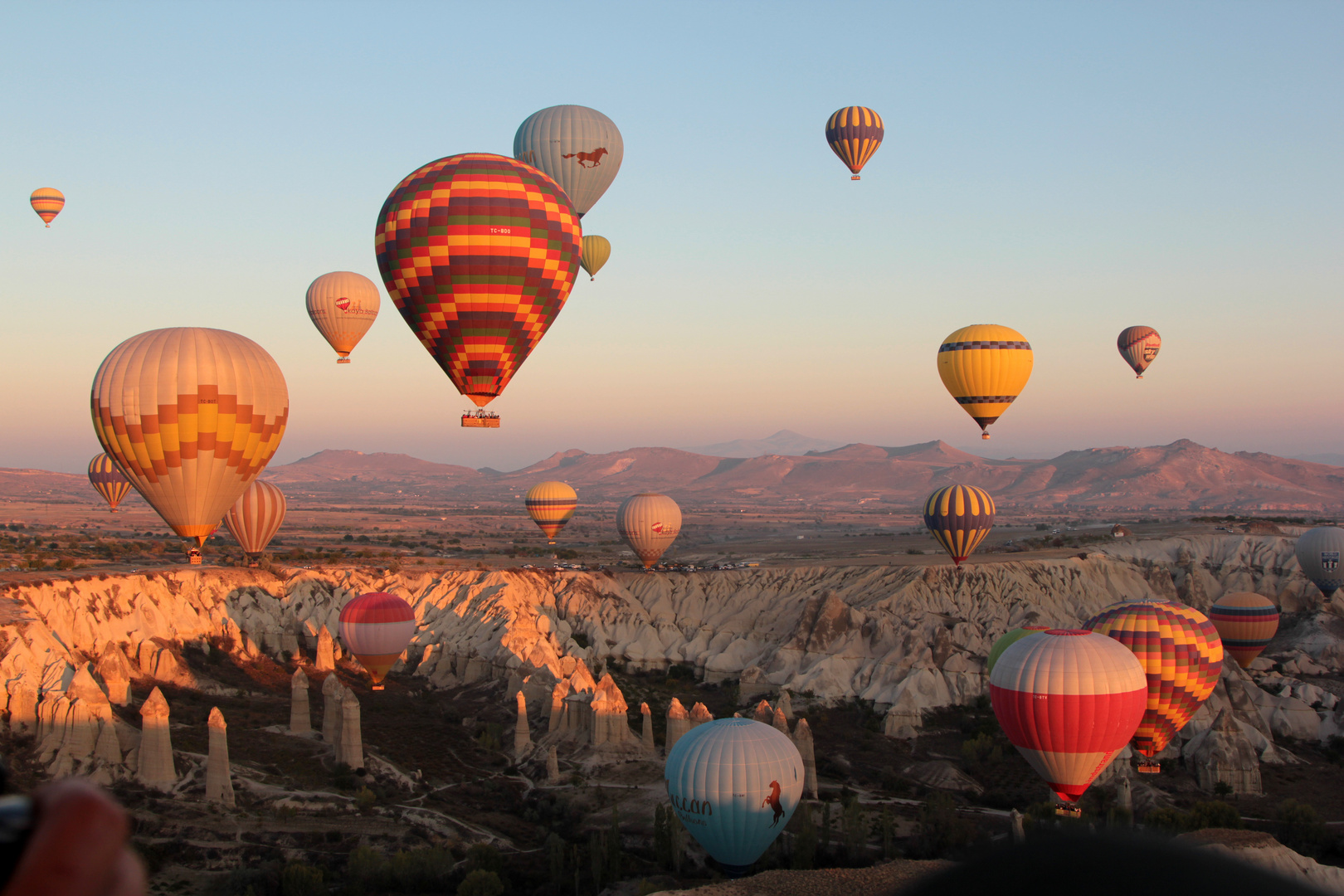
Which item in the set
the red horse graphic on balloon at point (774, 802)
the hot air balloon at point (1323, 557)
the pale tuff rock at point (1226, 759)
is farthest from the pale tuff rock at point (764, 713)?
the hot air balloon at point (1323, 557)

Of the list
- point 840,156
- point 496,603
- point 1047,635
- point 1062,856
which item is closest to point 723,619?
point 496,603

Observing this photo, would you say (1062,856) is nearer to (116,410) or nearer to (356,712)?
(116,410)

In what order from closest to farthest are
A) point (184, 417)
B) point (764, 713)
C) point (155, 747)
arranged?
point (184, 417) < point (155, 747) < point (764, 713)

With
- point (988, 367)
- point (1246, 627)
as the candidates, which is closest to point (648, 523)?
point (988, 367)

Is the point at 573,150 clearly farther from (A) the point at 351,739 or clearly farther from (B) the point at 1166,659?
(B) the point at 1166,659

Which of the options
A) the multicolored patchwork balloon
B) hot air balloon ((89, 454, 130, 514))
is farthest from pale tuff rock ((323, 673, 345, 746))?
hot air balloon ((89, 454, 130, 514))

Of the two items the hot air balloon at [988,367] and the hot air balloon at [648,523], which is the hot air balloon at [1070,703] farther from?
the hot air balloon at [648,523]
